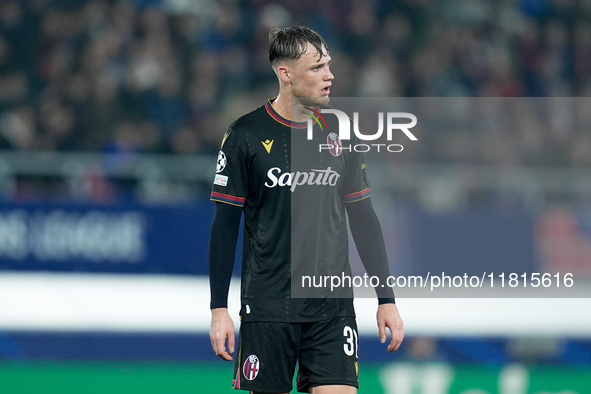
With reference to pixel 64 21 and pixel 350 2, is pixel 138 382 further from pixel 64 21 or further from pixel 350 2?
pixel 350 2

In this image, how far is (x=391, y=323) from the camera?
166 inches

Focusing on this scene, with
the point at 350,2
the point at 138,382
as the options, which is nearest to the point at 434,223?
the point at 138,382

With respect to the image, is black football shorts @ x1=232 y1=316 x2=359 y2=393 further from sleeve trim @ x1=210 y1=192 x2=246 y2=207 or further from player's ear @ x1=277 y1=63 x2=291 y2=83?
player's ear @ x1=277 y1=63 x2=291 y2=83

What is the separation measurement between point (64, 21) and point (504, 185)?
5.24m

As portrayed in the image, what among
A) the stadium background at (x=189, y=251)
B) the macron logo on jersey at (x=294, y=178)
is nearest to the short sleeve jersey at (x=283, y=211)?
the macron logo on jersey at (x=294, y=178)

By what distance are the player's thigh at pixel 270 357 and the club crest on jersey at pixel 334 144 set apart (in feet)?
2.61

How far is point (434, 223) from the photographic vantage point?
862cm

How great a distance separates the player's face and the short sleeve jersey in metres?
0.16

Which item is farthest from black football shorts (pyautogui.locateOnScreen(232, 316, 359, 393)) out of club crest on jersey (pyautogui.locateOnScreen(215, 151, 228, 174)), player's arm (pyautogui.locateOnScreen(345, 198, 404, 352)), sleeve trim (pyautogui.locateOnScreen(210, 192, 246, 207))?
club crest on jersey (pyautogui.locateOnScreen(215, 151, 228, 174))

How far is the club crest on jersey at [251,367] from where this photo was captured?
4.19 metres

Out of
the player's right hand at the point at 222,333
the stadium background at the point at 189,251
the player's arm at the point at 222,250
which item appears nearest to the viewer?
the player's right hand at the point at 222,333

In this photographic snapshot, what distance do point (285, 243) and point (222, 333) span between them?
48 cm

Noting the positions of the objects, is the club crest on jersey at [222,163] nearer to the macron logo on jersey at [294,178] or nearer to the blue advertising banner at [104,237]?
the macron logo on jersey at [294,178]

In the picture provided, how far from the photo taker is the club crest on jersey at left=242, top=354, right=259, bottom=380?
4.19m
